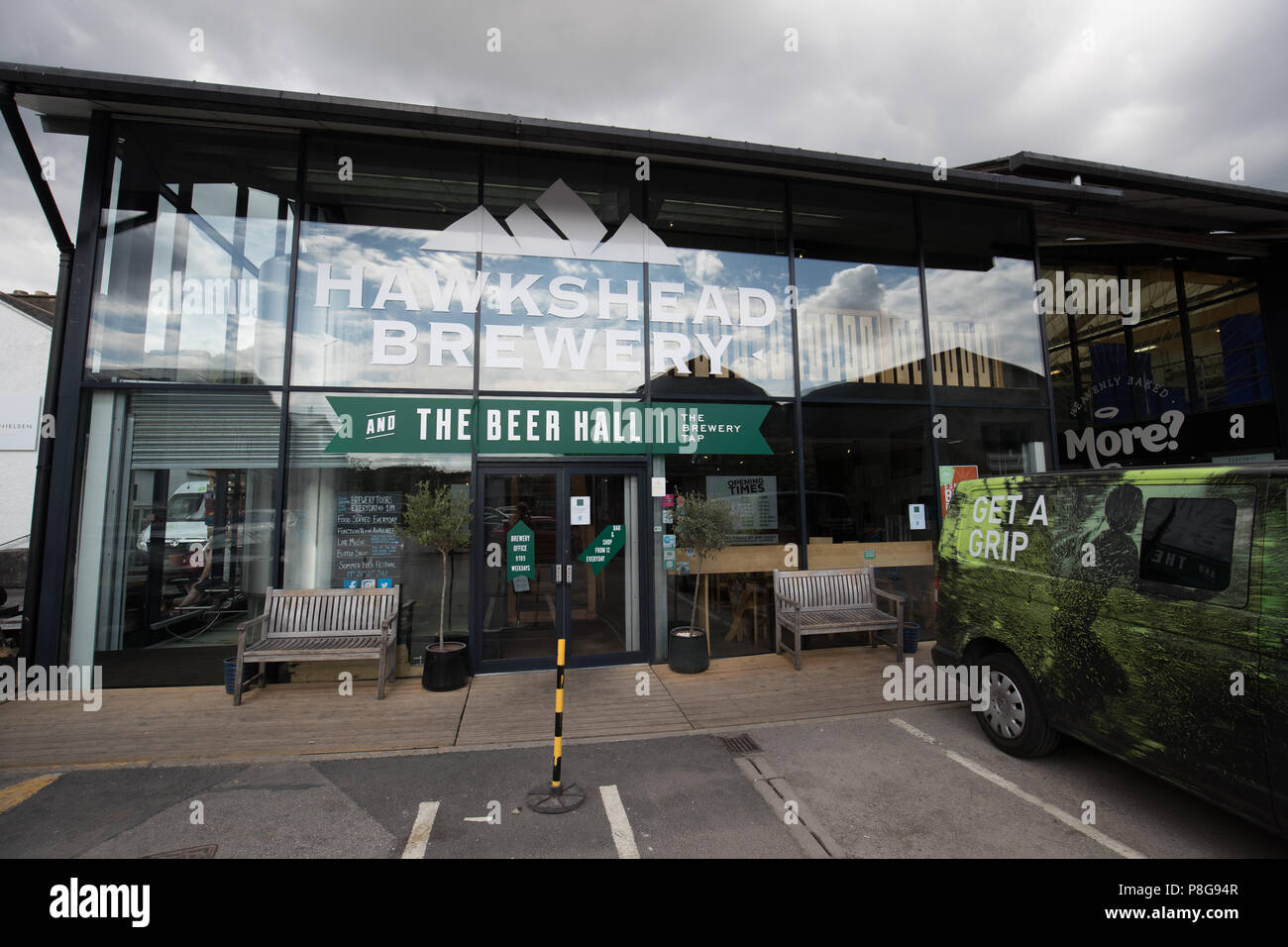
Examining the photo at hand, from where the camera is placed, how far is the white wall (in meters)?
15.1

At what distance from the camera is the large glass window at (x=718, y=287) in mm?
7398

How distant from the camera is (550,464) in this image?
6820mm

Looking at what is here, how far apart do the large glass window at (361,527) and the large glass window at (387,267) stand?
2.59 ft

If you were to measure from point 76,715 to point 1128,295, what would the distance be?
19.2 m

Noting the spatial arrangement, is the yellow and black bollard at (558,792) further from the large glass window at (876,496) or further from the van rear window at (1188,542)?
the large glass window at (876,496)

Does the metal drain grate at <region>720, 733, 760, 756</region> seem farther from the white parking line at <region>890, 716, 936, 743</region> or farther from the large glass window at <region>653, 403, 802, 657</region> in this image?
the large glass window at <region>653, 403, 802, 657</region>

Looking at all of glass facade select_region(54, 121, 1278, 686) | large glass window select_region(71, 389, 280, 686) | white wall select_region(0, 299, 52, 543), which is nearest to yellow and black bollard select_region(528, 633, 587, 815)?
glass facade select_region(54, 121, 1278, 686)

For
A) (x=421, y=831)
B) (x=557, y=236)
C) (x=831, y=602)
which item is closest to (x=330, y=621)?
(x=421, y=831)

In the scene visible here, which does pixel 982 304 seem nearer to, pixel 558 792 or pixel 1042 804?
pixel 1042 804

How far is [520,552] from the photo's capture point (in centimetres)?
673

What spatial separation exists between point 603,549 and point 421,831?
3.91 m

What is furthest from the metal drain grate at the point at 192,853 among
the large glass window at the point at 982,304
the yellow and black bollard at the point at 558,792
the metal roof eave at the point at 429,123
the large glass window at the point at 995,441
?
the large glass window at the point at 982,304

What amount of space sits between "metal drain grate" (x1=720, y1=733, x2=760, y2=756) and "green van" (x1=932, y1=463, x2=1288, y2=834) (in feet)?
6.14
